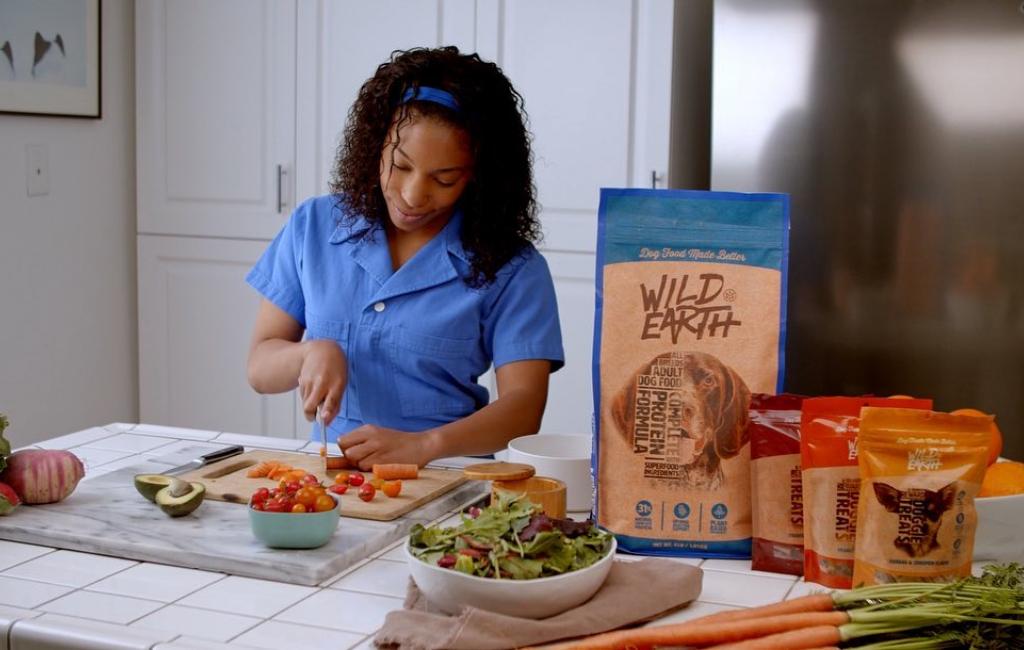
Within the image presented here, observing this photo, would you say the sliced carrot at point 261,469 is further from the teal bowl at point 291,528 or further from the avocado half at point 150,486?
the teal bowl at point 291,528

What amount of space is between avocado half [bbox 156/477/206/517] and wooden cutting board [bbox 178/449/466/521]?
5 centimetres

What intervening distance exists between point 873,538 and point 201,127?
2.51 m

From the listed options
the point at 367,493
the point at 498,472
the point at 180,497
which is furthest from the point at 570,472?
the point at 180,497

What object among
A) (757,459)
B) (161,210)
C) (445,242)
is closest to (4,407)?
(161,210)

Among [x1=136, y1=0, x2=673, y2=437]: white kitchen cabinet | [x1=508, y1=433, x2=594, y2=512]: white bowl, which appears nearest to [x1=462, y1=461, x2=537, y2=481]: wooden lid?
[x1=508, y1=433, x2=594, y2=512]: white bowl

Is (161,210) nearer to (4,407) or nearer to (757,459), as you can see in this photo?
(4,407)

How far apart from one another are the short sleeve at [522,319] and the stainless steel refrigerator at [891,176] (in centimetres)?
51

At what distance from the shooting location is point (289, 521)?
1.15m

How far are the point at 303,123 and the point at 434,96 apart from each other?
137 centimetres

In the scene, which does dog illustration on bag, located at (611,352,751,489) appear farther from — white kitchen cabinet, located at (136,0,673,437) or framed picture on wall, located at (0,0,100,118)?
framed picture on wall, located at (0,0,100,118)

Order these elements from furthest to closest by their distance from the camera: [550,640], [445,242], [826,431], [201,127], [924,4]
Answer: [201,127], [924,4], [445,242], [826,431], [550,640]

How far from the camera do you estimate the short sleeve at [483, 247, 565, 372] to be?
1.81 m

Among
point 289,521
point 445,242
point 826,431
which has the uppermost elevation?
point 445,242

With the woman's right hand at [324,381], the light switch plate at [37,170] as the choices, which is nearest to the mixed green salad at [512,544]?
the woman's right hand at [324,381]
